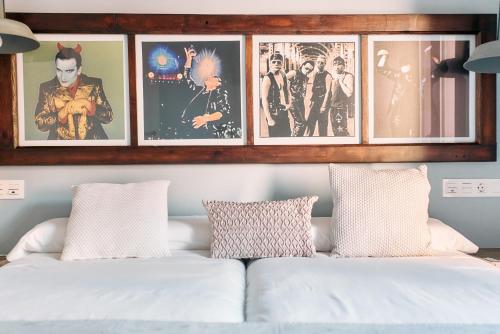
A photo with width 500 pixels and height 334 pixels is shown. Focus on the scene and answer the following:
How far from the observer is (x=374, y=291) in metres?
1.42

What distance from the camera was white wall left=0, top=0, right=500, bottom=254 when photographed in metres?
2.31

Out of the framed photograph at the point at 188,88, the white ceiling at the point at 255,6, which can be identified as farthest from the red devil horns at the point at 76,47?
the framed photograph at the point at 188,88

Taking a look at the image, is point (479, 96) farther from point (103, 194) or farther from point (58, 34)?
point (58, 34)

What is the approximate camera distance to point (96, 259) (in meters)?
1.87

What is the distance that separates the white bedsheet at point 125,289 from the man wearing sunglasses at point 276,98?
33.1 inches

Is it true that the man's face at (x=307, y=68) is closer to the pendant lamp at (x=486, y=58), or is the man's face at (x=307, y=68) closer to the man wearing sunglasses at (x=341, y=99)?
the man wearing sunglasses at (x=341, y=99)

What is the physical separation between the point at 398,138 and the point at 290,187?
0.68 meters

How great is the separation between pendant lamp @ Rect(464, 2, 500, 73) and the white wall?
Result: 0.60 m

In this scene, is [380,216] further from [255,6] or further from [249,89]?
[255,6]

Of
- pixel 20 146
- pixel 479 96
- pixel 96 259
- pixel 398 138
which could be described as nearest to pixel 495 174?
pixel 479 96

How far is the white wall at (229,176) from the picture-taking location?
2311mm

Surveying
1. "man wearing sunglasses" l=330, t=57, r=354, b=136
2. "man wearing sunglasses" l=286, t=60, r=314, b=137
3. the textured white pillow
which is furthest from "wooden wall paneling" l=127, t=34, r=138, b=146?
"man wearing sunglasses" l=330, t=57, r=354, b=136

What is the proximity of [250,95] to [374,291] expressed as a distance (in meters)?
1.29

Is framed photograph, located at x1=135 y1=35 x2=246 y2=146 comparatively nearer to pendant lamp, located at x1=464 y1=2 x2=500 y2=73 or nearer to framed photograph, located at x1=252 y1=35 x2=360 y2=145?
framed photograph, located at x1=252 y1=35 x2=360 y2=145
